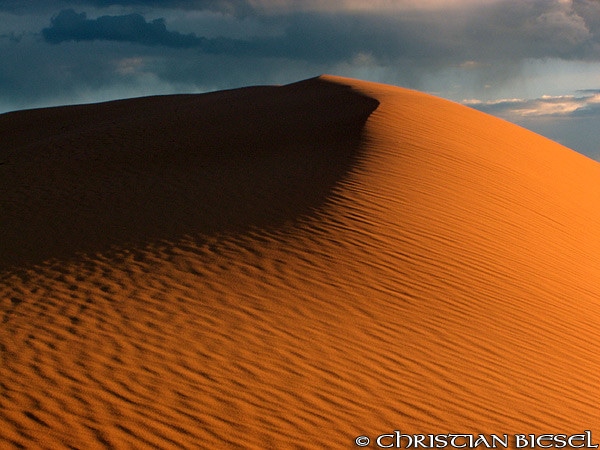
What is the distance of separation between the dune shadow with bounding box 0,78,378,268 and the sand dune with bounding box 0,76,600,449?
0.07 m

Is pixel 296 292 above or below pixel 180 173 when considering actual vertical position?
below

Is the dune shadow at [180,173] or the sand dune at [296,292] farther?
the dune shadow at [180,173]

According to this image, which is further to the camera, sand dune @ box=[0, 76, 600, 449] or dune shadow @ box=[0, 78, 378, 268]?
dune shadow @ box=[0, 78, 378, 268]

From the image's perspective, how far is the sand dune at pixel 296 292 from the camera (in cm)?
548

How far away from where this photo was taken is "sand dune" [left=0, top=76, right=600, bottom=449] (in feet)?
18.0

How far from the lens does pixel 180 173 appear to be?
13180 millimetres

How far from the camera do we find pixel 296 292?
7.73 meters

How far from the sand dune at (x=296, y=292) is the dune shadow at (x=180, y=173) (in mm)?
67

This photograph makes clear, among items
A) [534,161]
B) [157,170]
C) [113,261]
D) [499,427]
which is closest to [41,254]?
[113,261]

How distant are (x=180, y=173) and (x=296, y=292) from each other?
242 inches

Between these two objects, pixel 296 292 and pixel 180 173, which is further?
pixel 180 173

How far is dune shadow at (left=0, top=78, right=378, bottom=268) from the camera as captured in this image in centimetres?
1012

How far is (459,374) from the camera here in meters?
6.31

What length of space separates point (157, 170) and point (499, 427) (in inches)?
378
